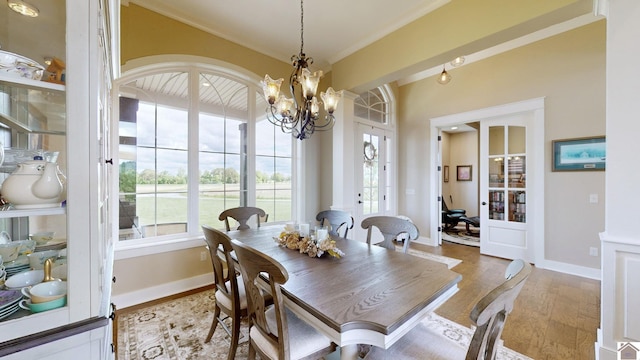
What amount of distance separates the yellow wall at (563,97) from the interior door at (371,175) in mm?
1596

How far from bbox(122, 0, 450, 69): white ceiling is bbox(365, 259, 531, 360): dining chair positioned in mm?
2768

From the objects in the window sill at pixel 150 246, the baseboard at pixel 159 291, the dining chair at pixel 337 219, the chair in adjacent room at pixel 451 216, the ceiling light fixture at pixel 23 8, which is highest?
the ceiling light fixture at pixel 23 8

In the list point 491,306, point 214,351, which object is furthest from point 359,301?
point 214,351

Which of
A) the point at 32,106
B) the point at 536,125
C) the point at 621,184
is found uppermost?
the point at 536,125

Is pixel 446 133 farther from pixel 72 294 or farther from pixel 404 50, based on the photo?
pixel 72 294

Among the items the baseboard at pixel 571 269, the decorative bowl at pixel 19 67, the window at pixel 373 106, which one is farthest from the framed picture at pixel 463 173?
the decorative bowl at pixel 19 67

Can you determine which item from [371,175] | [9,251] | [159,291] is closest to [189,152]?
[159,291]

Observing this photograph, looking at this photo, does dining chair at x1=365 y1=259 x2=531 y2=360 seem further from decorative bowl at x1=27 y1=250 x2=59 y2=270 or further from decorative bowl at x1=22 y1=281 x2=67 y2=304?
decorative bowl at x1=27 y1=250 x2=59 y2=270

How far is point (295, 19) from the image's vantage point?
2.91 meters

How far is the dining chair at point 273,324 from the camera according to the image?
113 centimetres

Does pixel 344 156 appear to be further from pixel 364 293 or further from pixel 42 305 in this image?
pixel 42 305

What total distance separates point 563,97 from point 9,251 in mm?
5385

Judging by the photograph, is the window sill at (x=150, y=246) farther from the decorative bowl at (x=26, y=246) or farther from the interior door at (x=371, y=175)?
the interior door at (x=371, y=175)

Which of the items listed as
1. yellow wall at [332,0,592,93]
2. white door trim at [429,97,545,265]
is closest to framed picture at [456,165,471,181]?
white door trim at [429,97,545,265]
